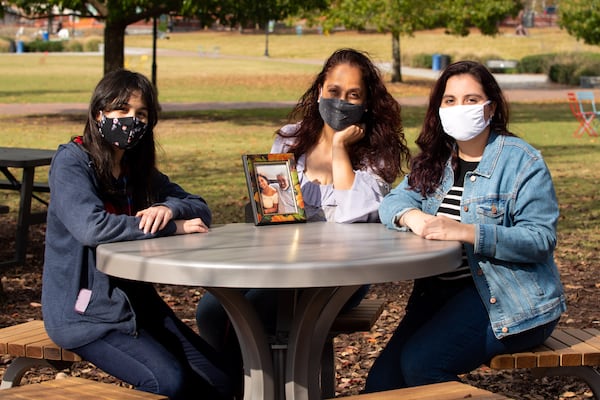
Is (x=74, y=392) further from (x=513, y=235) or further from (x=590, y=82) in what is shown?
(x=590, y=82)

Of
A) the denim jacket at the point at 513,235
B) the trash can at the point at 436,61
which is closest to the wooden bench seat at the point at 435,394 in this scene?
the denim jacket at the point at 513,235

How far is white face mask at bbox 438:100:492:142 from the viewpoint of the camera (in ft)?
13.8

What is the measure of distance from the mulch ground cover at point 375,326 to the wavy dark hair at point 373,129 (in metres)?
1.32

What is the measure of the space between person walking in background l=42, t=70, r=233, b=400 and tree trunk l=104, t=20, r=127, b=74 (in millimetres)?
19699

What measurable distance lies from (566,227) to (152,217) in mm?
7243

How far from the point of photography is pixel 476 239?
13.0ft

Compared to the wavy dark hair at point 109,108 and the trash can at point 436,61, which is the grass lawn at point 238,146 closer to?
the wavy dark hair at point 109,108

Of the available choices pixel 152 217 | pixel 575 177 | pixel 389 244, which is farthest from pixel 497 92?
pixel 575 177

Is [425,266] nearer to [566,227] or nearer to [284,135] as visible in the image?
[284,135]

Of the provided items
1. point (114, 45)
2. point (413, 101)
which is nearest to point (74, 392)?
point (114, 45)

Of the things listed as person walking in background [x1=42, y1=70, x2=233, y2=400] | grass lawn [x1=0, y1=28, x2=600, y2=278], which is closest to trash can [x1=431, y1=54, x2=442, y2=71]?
grass lawn [x1=0, y1=28, x2=600, y2=278]

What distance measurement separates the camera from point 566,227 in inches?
418

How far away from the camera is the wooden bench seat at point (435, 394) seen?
11.9 feet

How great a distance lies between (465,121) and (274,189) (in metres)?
0.84
